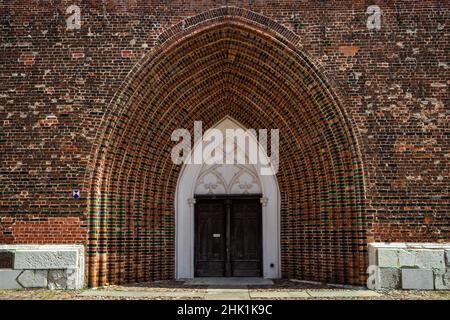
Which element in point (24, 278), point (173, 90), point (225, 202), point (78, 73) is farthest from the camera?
point (225, 202)

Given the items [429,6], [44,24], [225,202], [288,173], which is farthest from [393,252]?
[44,24]

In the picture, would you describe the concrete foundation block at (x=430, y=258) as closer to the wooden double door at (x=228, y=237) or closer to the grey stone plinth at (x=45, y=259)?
the wooden double door at (x=228, y=237)

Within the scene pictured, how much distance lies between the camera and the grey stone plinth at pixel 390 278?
9609 millimetres

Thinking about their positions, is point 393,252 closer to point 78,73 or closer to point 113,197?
point 113,197

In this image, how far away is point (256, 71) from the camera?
36.5 feet

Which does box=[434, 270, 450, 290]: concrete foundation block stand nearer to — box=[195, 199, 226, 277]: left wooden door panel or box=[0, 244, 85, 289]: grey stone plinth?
box=[195, 199, 226, 277]: left wooden door panel

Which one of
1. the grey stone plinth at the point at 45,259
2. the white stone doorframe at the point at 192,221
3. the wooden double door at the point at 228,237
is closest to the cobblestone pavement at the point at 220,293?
the grey stone plinth at the point at 45,259

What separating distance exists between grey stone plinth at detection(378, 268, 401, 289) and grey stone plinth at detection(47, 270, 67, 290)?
249 inches

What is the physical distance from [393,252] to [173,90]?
5.87 m

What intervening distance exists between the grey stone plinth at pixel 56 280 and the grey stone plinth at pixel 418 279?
6.76 m

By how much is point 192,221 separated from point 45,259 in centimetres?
375

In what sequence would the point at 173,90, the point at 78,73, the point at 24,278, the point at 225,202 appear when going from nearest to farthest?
the point at 24,278, the point at 78,73, the point at 173,90, the point at 225,202

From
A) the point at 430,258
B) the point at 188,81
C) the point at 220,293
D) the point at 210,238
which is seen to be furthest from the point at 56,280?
the point at 430,258

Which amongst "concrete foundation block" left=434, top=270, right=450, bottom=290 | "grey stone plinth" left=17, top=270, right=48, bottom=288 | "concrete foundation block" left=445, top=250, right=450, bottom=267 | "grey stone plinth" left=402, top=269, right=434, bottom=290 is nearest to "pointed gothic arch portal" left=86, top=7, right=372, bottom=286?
"grey stone plinth" left=402, top=269, right=434, bottom=290
